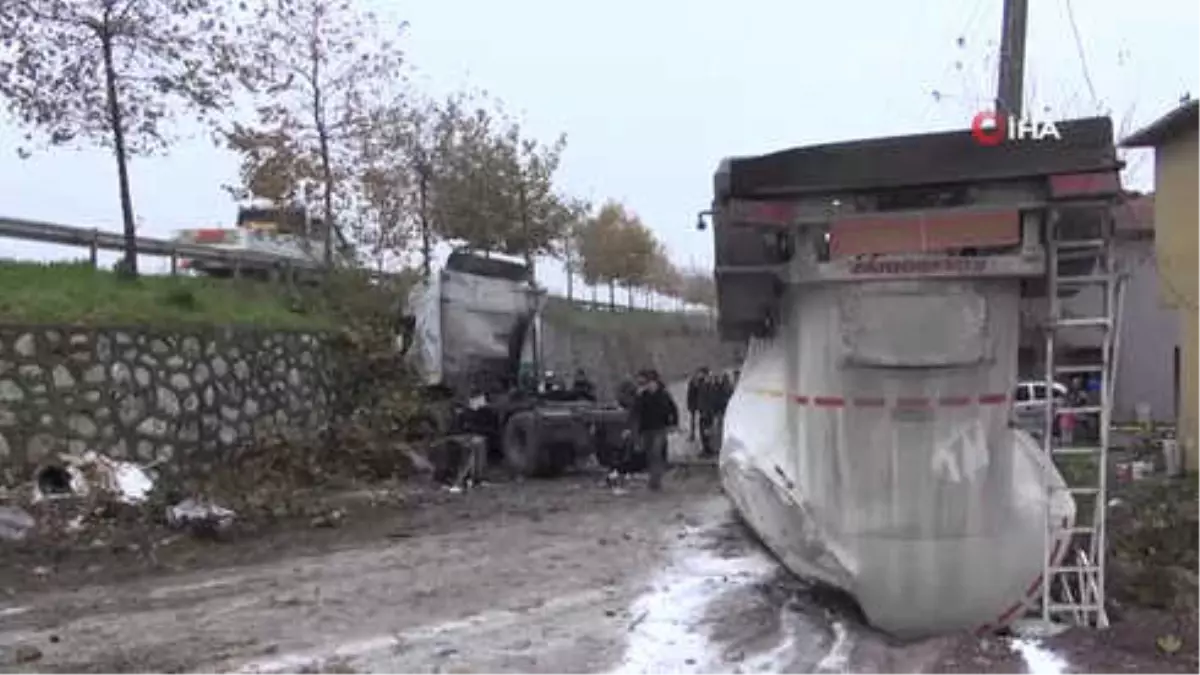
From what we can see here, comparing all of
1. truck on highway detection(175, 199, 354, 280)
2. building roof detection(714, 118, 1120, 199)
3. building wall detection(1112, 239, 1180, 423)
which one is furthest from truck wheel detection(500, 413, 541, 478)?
building wall detection(1112, 239, 1180, 423)

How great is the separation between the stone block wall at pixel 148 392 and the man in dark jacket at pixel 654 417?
4.67 metres

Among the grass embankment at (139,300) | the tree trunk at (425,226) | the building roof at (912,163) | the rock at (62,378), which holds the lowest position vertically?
the rock at (62,378)

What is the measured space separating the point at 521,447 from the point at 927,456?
1301cm

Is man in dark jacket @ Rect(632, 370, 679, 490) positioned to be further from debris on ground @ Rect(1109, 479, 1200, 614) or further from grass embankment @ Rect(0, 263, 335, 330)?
debris on ground @ Rect(1109, 479, 1200, 614)

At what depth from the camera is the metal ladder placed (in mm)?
9414

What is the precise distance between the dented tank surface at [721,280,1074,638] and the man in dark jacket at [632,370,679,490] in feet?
34.4

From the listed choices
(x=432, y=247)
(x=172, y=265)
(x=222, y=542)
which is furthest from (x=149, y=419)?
(x=432, y=247)

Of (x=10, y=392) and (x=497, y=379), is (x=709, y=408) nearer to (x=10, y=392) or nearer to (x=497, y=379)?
(x=497, y=379)

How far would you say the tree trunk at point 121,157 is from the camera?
2016 cm

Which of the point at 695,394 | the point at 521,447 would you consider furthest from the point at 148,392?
the point at 695,394

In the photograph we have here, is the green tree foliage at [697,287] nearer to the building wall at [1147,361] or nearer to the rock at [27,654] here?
the building wall at [1147,361]

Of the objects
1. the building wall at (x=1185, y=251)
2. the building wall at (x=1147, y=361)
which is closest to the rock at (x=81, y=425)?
the building wall at (x=1185, y=251)

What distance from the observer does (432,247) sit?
35125 mm

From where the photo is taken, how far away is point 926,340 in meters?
9.27
